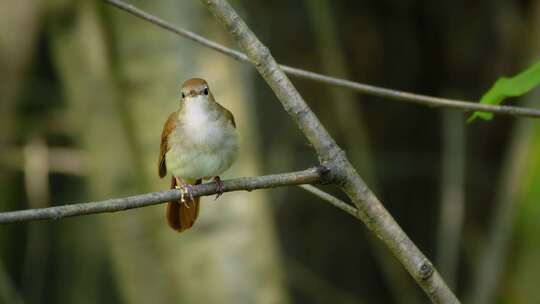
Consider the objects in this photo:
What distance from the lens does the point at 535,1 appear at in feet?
19.2

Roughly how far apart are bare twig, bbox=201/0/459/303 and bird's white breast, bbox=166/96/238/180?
126 centimetres

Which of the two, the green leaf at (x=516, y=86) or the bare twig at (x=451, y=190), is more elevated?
the bare twig at (x=451, y=190)

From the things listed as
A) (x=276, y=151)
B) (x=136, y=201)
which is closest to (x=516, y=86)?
(x=136, y=201)

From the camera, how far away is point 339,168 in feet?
6.31

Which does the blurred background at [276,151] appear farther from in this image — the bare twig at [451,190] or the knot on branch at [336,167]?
the knot on branch at [336,167]

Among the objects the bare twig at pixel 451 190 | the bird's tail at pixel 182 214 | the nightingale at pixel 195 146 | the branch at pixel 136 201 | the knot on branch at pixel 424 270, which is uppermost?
the bare twig at pixel 451 190

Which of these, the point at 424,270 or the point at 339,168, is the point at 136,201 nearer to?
the point at 339,168

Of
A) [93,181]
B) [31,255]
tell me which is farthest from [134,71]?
[31,255]

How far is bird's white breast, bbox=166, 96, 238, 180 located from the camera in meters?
3.19

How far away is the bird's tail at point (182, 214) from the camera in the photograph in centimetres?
312

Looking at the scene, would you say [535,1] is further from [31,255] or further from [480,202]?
[31,255]

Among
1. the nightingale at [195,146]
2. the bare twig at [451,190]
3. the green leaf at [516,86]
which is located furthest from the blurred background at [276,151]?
the green leaf at [516,86]

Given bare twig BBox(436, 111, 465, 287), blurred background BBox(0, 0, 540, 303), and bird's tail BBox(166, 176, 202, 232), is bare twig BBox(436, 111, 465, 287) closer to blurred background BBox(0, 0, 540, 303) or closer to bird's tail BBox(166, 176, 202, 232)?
blurred background BBox(0, 0, 540, 303)

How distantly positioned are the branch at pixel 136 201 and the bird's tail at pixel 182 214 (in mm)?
1069
